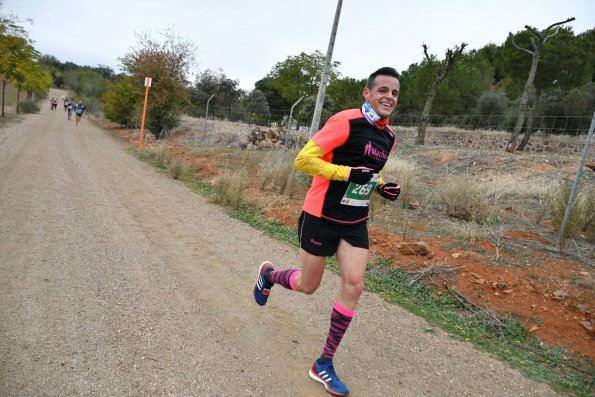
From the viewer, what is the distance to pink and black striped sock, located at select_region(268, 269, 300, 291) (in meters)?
3.02

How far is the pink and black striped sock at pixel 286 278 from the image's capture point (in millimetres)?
3023

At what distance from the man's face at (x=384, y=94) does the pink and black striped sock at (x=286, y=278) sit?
1.36 meters

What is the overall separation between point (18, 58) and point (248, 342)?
21.7 meters

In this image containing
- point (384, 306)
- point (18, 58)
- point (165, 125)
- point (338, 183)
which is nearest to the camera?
point (338, 183)

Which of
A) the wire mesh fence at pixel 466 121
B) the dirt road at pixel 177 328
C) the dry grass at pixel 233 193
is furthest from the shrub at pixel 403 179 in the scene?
the wire mesh fence at pixel 466 121

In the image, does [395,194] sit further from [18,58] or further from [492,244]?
[18,58]

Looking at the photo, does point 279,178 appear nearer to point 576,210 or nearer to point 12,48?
point 576,210

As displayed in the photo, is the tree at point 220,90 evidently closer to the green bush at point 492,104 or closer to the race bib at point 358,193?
the green bush at point 492,104

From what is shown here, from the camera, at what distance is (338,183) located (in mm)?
2646

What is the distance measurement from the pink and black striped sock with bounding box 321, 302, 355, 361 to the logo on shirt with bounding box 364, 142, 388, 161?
1044 mm

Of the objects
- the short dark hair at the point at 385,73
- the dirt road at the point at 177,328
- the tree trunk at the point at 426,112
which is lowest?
the dirt road at the point at 177,328

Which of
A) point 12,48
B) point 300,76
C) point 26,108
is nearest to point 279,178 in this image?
point 12,48

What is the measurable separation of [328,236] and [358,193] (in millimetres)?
361

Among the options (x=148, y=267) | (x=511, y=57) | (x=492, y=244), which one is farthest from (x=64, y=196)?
(x=511, y=57)
